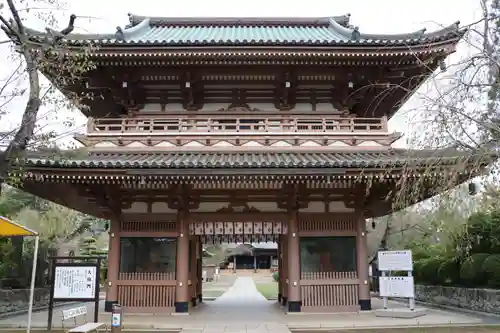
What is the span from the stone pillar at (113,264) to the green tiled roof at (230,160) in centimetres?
244

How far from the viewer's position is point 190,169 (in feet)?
40.2

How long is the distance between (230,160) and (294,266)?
3926 millimetres

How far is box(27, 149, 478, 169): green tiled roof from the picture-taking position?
39.7 feet

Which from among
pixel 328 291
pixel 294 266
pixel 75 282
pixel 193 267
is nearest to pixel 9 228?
pixel 75 282

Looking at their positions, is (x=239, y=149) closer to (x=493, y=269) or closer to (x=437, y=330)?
(x=437, y=330)

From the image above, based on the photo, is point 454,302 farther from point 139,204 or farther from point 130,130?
point 130,130

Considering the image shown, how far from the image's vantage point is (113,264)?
14.0 m

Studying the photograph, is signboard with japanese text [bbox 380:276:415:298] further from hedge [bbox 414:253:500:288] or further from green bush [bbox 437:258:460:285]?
green bush [bbox 437:258:460:285]

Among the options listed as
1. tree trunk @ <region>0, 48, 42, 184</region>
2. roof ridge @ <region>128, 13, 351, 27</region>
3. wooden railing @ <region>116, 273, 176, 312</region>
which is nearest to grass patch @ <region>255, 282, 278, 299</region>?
wooden railing @ <region>116, 273, 176, 312</region>

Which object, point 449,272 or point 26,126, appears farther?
point 449,272

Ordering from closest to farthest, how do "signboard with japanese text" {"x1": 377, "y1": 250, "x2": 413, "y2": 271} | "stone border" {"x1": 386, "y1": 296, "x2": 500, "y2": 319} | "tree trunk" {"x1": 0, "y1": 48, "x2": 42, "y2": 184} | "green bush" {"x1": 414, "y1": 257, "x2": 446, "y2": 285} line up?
"tree trunk" {"x1": 0, "y1": 48, "x2": 42, "y2": 184} → "stone border" {"x1": 386, "y1": 296, "x2": 500, "y2": 319} → "signboard with japanese text" {"x1": 377, "y1": 250, "x2": 413, "y2": 271} → "green bush" {"x1": 414, "y1": 257, "x2": 446, "y2": 285}

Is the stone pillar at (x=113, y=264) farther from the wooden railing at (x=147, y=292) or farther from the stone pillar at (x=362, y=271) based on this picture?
the stone pillar at (x=362, y=271)

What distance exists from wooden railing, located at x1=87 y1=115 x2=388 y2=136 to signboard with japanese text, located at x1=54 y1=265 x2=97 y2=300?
451 centimetres

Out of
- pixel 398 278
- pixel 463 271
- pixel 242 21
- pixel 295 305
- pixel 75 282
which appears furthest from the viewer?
pixel 242 21
